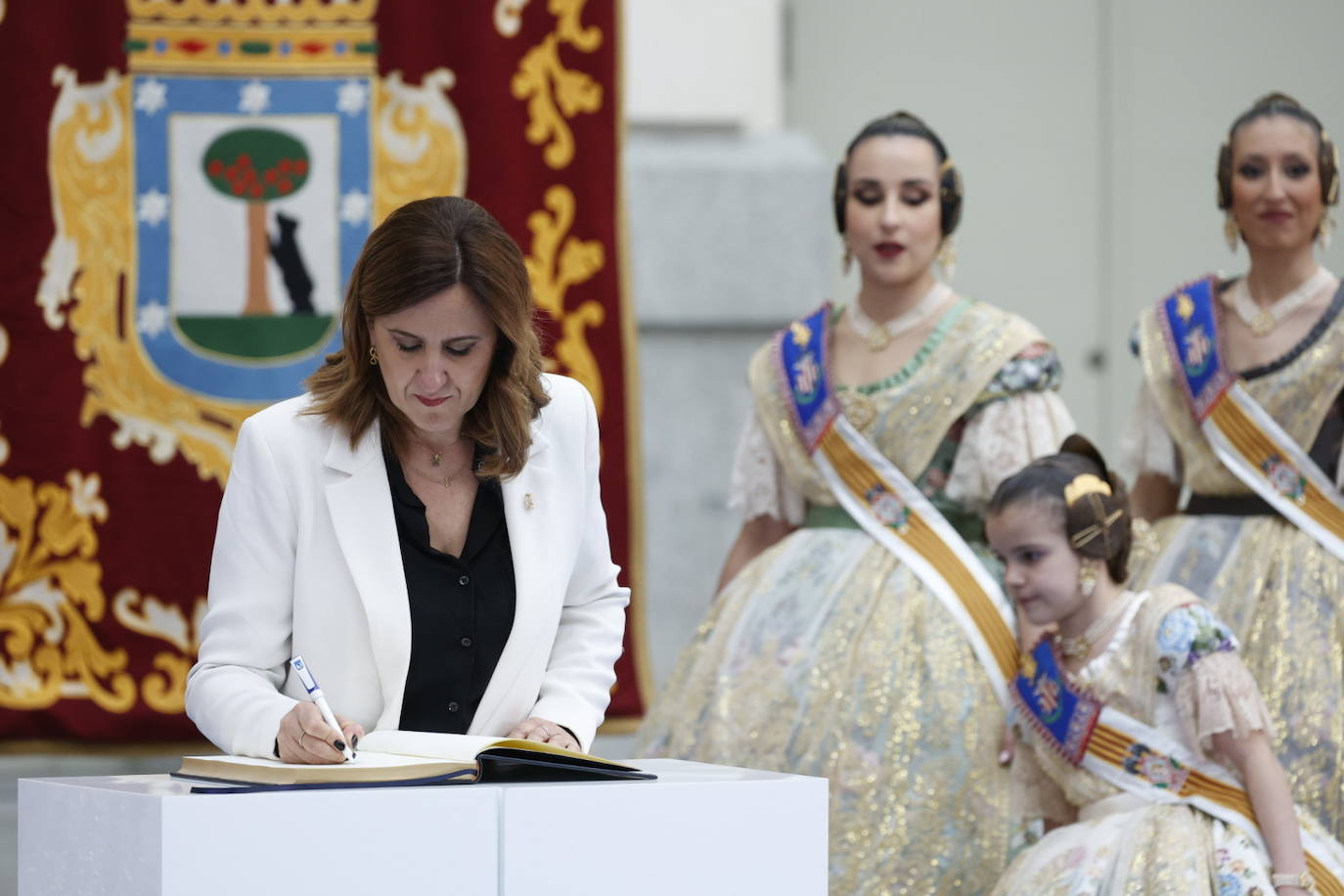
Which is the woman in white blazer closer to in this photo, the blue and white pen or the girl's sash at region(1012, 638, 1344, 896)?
the blue and white pen

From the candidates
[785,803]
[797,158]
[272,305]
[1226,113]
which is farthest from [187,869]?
[1226,113]

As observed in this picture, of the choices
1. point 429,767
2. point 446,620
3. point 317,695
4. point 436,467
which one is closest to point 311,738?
point 317,695

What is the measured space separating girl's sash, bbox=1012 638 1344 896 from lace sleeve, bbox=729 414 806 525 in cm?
69

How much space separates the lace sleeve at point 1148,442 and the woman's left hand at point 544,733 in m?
1.74

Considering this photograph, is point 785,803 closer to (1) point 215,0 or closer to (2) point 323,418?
(2) point 323,418

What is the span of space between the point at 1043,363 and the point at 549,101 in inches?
76.3

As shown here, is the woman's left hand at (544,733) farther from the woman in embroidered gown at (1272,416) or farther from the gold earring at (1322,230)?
the gold earring at (1322,230)

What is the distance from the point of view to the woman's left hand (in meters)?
2.18

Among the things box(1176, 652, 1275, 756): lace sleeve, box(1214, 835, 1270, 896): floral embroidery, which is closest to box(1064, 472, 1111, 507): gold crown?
box(1176, 652, 1275, 756): lace sleeve

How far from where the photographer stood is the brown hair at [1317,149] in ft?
11.5

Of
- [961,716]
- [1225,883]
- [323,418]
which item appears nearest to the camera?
[323,418]

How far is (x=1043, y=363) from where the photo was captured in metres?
3.41

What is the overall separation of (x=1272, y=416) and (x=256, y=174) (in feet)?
8.33

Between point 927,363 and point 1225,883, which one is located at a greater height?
point 927,363
